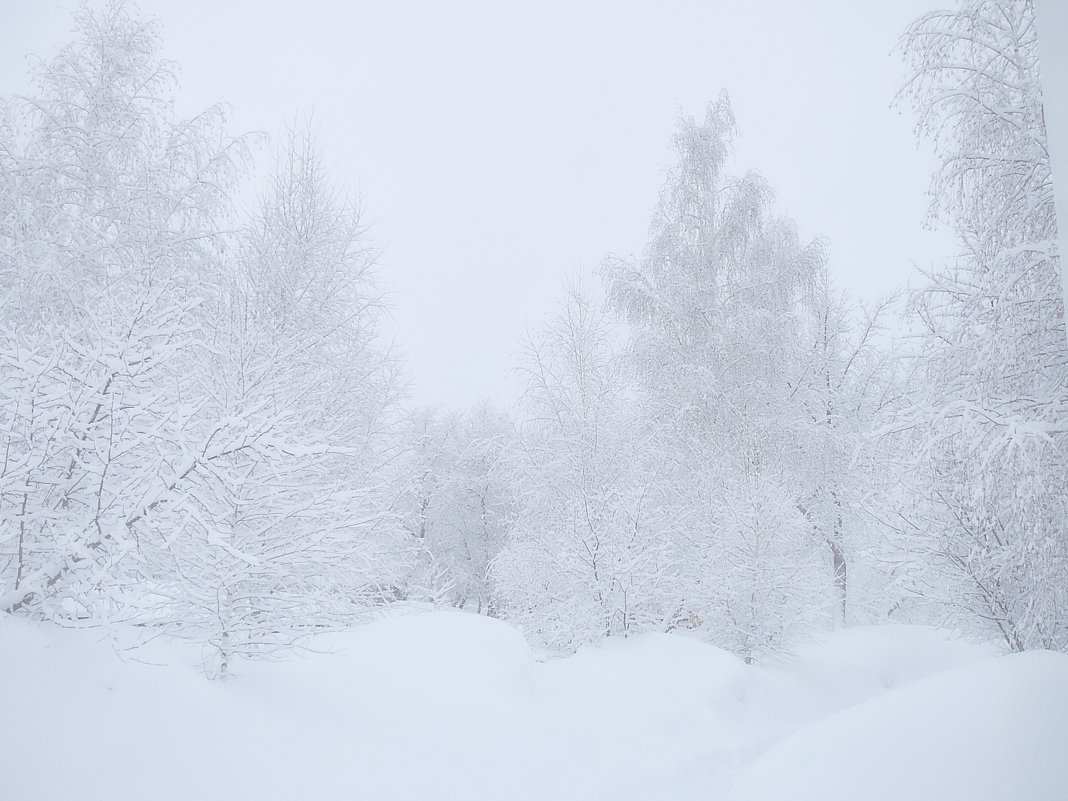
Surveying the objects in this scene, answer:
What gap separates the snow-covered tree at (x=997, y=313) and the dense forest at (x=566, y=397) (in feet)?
0.12

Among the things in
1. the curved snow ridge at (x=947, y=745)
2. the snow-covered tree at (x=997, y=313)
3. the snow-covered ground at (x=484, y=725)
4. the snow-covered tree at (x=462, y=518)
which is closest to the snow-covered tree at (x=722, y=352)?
the snow-covered ground at (x=484, y=725)

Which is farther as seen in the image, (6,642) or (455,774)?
(455,774)

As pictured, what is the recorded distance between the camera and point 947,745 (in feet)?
9.79

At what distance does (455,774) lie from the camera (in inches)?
179

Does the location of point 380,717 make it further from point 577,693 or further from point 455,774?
point 577,693

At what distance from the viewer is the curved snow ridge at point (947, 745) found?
2.04 metres

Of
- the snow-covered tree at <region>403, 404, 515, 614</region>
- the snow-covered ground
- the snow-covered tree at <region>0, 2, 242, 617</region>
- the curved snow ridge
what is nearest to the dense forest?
the snow-covered tree at <region>0, 2, 242, 617</region>

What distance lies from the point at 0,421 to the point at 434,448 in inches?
868

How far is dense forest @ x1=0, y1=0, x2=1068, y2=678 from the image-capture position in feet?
11.5

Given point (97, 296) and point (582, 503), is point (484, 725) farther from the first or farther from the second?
point (97, 296)

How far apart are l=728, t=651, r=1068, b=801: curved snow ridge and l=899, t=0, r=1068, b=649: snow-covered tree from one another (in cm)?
166

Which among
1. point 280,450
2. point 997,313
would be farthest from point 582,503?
point 280,450

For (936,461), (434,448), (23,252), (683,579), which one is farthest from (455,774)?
(434,448)

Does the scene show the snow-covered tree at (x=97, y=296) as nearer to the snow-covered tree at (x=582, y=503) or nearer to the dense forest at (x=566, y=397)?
the dense forest at (x=566, y=397)
